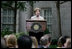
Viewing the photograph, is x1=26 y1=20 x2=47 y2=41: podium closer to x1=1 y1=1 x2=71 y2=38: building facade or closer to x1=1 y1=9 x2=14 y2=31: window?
x1=1 y1=1 x2=71 y2=38: building facade

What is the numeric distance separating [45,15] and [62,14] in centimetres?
84

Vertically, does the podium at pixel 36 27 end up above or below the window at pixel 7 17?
below

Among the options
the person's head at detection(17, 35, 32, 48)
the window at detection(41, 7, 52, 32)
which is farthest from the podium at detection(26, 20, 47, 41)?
the window at detection(41, 7, 52, 32)

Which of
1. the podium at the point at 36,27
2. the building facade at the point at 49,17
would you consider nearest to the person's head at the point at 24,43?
the podium at the point at 36,27

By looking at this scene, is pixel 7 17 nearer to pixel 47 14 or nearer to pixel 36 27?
pixel 47 14

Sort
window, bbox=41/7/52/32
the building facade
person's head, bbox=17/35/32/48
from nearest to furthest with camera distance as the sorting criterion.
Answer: person's head, bbox=17/35/32/48, the building facade, window, bbox=41/7/52/32

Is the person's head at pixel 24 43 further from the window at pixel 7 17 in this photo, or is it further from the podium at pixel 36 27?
the window at pixel 7 17

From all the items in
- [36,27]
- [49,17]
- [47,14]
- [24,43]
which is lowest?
[24,43]

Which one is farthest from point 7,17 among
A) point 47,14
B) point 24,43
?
point 24,43

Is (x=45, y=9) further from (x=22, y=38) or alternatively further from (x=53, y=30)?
(x=22, y=38)

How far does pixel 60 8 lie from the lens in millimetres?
11289

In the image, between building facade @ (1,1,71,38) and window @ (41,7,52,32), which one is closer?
building facade @ (1,1,71,38)

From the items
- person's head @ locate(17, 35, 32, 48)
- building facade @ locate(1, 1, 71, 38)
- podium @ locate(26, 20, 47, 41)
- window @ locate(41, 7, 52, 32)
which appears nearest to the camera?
person's head @ locate(17, 35, 32, 48)

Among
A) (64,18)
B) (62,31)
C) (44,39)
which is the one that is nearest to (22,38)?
(44,39)
